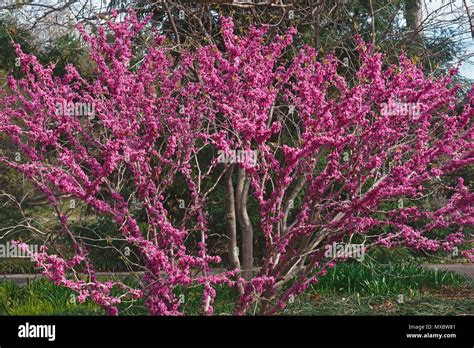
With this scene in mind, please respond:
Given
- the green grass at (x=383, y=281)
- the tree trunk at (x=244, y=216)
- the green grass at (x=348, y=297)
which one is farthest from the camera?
the green grass at (x=383, y=281)

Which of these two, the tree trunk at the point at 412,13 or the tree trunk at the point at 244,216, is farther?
the tree trunk at the point at 412,13

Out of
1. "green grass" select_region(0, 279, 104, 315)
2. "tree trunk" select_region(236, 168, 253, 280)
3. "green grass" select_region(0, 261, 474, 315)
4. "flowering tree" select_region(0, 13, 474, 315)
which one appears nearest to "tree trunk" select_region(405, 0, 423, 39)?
"green grass" select_region(0, 261, 474, 315)

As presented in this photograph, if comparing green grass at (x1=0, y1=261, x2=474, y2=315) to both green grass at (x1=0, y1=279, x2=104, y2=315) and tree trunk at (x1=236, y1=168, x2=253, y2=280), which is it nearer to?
green grass at (x1=0, y1=279, x2=104, y2=315)

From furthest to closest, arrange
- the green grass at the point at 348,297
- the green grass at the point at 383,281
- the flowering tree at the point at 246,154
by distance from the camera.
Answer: the green grass at the point at 383,281
the green grass at the point at 348,297
the flowering tree at the point at 246,154

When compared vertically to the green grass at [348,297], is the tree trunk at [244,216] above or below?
above

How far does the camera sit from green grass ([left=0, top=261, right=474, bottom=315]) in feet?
18.9

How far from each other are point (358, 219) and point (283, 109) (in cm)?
353

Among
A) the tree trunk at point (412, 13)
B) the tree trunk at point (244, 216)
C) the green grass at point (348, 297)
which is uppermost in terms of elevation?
the tree trunk at point (412, 13)

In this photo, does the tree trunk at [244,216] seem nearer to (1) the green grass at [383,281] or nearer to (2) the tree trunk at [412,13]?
(1) the green grass at [383,281]

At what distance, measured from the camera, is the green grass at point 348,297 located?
5.76 m

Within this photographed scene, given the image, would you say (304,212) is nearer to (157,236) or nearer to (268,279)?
(268,279)

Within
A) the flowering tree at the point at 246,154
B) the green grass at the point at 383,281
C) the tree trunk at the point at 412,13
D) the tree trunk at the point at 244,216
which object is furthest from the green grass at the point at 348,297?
the tree trunk at the point at 412,13

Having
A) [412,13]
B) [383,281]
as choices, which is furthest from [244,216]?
Answer: [412,13]
